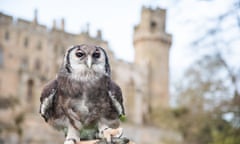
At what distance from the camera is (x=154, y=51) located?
6975 centimetres

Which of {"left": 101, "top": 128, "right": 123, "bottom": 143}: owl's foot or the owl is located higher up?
the owl

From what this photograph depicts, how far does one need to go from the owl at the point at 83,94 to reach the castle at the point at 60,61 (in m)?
45.4

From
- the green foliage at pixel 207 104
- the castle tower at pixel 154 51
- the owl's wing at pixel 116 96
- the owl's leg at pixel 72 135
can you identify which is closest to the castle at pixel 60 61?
the castle tower at pixel 154 51

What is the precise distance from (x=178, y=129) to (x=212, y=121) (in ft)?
31.8

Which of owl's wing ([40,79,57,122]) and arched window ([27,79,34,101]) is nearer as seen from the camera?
owl's wing ([40,79,57,122])

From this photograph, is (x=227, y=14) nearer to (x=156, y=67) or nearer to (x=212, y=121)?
(x=212, y=121)

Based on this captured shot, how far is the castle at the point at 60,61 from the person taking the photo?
56625 mm

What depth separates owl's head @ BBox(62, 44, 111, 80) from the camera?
5.21 meters

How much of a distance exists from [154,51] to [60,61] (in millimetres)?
16386

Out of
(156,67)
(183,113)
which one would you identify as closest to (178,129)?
(183,113)

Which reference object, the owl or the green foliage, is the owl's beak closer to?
the owl

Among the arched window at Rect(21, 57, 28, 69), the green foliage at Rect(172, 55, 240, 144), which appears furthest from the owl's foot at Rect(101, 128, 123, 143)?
the arched window at Rect(21, 57, 28, 69)

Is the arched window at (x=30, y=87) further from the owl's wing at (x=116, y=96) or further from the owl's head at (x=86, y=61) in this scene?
the owl's head at (x=86, y=61)

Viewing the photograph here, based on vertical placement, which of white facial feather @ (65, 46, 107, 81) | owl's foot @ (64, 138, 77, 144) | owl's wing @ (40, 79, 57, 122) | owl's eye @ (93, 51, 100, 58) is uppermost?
owl's eye @ (93, 51, 100, 58)
